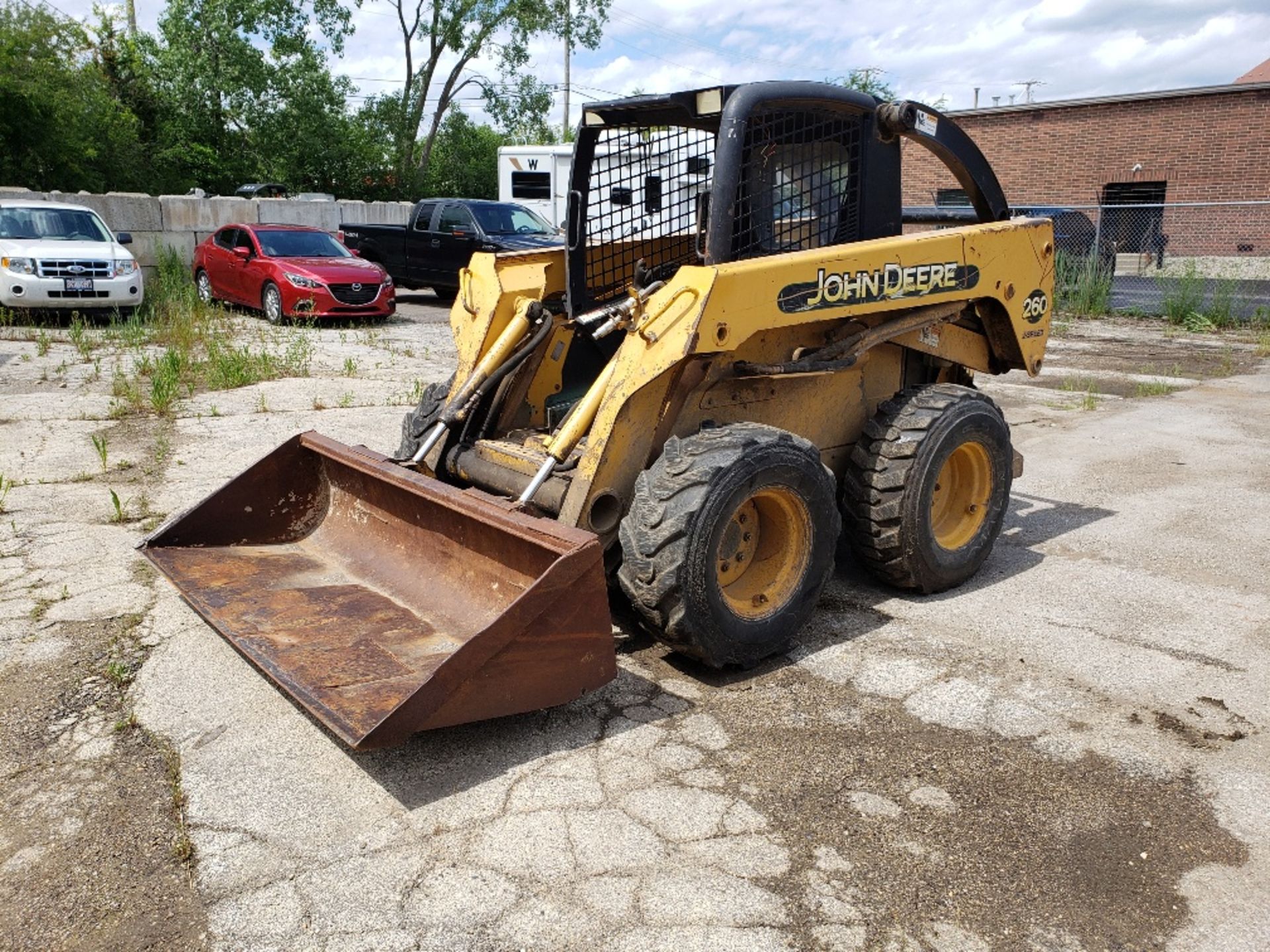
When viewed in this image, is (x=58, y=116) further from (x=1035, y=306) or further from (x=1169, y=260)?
(x=1169, y=260)

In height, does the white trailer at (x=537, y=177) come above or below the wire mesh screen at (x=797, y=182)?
above

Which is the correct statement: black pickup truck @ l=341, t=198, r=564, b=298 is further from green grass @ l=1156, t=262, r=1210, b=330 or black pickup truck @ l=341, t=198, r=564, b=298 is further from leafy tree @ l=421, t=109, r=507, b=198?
leafy tree @ l=421, t=109, r=507, b=198

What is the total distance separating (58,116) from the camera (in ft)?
72.9

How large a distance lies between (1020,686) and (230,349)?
31.4 ft

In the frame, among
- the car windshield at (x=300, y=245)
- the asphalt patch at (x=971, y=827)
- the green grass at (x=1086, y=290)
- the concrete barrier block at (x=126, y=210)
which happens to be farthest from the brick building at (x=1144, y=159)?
the asphalt patch at (x=971, y=827)

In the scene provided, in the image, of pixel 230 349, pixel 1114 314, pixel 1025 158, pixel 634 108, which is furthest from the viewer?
pixel 1025 158

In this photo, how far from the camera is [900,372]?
560 cm

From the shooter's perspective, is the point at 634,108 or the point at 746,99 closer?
the point at 746,99

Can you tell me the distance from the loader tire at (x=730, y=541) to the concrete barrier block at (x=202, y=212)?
16518 mm

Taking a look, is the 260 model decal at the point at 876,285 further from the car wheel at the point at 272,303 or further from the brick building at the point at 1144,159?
the brick building at the point at 1144,159

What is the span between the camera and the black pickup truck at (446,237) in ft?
55.8

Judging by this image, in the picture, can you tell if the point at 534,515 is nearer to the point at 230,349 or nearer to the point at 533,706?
the point at 533,706

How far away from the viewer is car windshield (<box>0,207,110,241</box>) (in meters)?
14.7

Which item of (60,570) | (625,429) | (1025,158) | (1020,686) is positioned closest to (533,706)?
(625,429)
